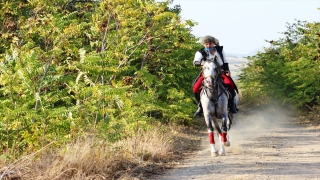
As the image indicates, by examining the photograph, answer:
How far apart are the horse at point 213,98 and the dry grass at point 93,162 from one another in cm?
138

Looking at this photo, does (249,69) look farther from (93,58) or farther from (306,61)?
(93,58)

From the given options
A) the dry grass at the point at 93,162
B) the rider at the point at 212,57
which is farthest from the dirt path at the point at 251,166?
the rider at the point at 212,57

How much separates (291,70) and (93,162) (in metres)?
23.7

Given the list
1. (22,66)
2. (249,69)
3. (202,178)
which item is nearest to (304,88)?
(249,69)

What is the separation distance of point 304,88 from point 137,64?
1554 centimetres

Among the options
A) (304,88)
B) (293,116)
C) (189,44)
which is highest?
(189,44)

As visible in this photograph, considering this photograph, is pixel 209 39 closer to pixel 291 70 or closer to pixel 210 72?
pixel 210 72

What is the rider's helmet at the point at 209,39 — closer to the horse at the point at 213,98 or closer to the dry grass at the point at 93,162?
the horse at the point at 213,98

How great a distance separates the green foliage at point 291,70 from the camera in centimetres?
2558

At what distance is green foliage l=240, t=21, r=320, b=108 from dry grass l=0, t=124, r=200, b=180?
15859 mm

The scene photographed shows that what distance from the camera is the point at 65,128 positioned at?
7.46m

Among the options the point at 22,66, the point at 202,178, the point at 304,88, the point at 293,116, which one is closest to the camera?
the point at 22,66

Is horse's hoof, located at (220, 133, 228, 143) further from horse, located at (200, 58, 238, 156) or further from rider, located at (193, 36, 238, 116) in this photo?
rider, located at (193, 36, 238, 116)

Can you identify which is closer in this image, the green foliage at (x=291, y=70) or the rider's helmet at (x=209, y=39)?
the rider's helmet at (x=209, y=39)
